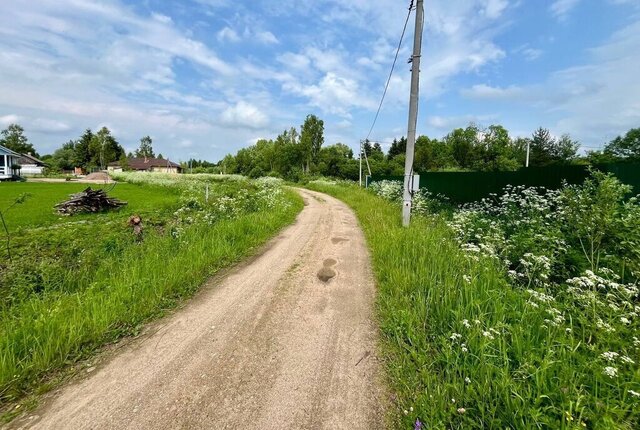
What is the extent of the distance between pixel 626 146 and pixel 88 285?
227ft

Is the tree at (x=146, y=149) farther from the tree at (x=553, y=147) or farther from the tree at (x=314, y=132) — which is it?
the tree at (x=553, y=147)

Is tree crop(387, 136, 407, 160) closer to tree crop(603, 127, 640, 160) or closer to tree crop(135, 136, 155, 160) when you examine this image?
tree crop(603, 127, 640, 160)

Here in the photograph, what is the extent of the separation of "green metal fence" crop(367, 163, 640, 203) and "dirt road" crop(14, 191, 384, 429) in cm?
640

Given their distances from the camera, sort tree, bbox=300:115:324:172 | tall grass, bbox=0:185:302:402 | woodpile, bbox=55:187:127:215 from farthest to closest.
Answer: tree, bbox=300:115:324:172, woodpile, bbox=55:187:127:215, tall grass, bbox=0:185:302:402

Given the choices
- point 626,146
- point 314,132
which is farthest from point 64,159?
point 626,146

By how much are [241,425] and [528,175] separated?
1003 centimetres

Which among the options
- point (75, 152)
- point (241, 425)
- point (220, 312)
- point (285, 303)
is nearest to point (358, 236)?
point (285, 303)

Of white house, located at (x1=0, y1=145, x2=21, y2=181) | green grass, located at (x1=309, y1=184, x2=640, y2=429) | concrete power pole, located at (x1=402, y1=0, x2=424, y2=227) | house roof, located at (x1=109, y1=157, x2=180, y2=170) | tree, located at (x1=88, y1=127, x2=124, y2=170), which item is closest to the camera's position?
green grass, located at (x1=309, y1=184, x2=640, y2=429)

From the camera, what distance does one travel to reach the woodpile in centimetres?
1289

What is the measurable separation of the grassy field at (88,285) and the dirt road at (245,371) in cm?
42

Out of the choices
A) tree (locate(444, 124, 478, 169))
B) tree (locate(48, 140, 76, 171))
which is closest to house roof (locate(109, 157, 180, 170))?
tree (locate(48, 140, 76, 171))

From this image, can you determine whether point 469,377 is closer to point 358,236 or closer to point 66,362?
point 66,362

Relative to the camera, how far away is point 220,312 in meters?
4.03

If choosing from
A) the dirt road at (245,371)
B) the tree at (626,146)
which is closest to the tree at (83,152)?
the dirt road at (245,371)
